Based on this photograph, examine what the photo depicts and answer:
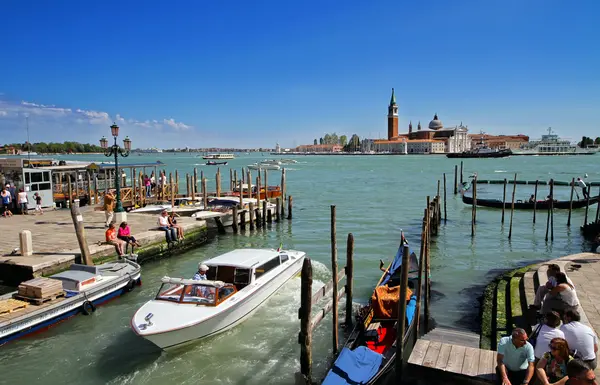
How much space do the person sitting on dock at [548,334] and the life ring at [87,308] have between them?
9639 millimetres

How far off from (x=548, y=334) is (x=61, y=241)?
46.2ft

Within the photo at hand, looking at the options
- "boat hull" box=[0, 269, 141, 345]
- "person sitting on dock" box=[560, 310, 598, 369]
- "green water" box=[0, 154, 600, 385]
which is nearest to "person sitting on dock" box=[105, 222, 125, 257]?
"green water" box=[0, 154, 600, 385]

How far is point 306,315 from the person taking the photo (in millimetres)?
7195

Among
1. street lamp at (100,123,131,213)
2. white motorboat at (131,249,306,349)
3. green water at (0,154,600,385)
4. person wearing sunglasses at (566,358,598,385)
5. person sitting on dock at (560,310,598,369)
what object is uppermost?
street lamp at (100,123,131,213)

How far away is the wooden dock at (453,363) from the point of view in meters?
5.83

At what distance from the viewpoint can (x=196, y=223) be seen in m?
18.7

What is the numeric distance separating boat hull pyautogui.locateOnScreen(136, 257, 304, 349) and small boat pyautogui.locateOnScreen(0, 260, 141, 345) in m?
2.36

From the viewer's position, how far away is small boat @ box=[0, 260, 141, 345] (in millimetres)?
8797

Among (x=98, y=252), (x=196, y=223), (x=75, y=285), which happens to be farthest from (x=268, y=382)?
(x=196, y=223)

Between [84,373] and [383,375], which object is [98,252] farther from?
[383,375]

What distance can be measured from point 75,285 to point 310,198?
2903 centimetres

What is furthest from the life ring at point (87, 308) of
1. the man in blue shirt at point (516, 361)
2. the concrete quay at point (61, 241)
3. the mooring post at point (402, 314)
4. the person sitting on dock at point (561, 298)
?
the person sitting on dock at point (561, 298)

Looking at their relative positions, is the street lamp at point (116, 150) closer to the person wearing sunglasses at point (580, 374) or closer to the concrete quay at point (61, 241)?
the concrete quay at point (61, 241)

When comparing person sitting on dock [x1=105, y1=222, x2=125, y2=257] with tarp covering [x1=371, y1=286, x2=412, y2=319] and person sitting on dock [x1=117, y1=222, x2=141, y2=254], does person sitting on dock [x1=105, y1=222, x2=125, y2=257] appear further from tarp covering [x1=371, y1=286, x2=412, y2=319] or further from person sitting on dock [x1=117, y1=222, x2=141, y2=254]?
tarp covering [x1=371, y1=286, x2=412, y2=319]
